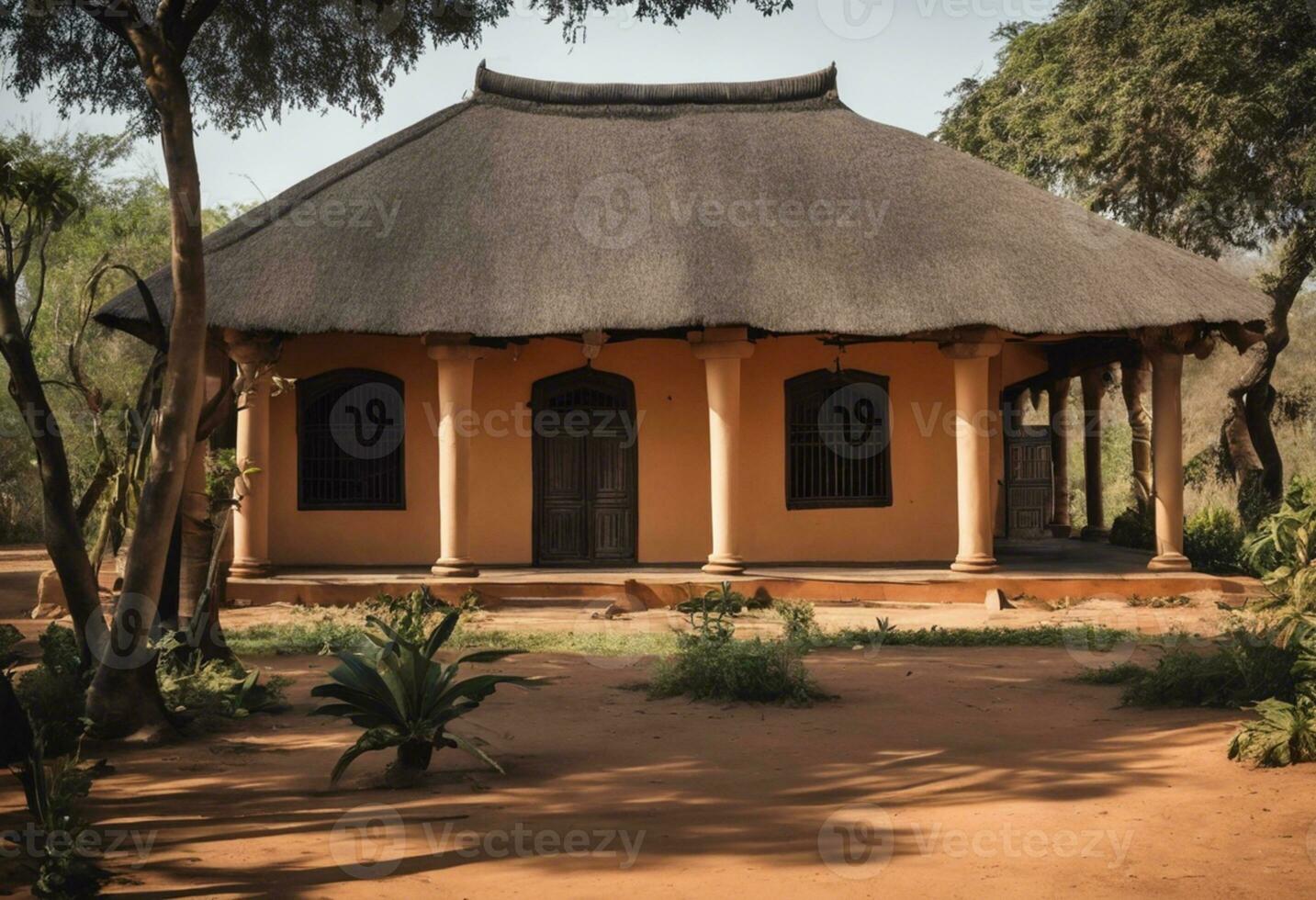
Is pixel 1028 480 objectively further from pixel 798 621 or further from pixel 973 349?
pixel 798 621

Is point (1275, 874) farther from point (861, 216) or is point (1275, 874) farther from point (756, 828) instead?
point (861, 216)

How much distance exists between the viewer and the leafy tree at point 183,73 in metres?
6.57

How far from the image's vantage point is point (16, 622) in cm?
1220

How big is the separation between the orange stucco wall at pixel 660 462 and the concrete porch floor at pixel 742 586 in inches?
46.1

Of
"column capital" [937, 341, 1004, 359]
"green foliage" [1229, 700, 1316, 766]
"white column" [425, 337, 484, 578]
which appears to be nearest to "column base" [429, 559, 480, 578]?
"white column" [425, 337, 484, 578]

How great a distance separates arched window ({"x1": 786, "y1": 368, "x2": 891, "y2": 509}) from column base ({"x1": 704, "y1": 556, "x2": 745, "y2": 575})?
6.34 ft

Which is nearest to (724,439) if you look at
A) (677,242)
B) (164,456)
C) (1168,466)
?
(677,242)

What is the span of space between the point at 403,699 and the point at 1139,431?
17.5 meters

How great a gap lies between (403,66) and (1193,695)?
289 inches

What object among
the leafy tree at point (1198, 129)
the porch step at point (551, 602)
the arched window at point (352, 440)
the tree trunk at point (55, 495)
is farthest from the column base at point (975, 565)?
the tree trunk at point (55, 495)

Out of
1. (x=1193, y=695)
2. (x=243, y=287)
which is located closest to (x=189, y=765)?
(x=1193, y=695)

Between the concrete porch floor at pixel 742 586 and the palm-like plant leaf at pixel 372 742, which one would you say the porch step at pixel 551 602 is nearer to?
the concrete porch floor at pixel 742 586

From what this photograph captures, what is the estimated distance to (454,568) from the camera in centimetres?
1342

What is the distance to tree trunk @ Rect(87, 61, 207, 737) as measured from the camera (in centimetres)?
648
